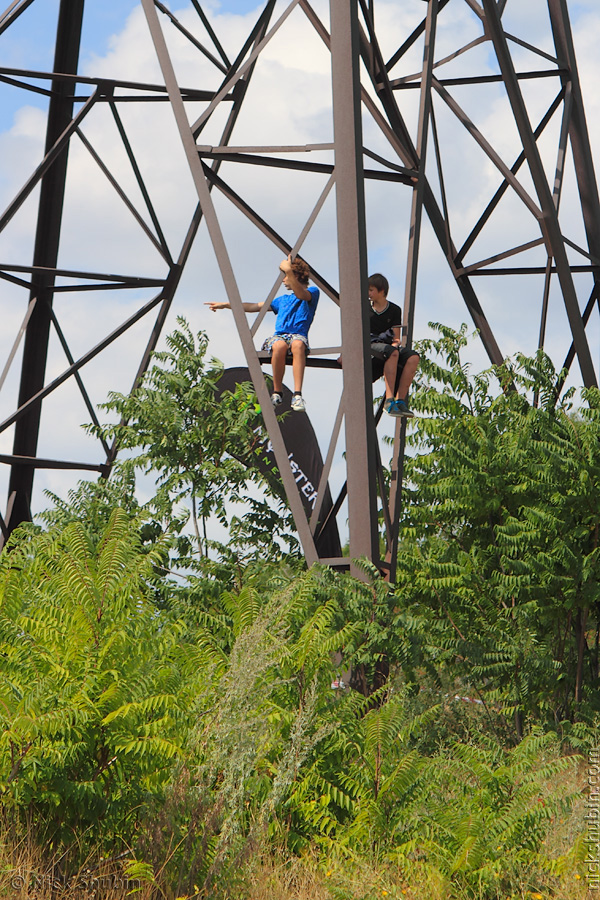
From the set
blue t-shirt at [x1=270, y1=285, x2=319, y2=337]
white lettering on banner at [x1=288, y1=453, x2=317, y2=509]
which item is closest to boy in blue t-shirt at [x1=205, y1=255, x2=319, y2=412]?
blue t-shirt at [x1=270, y1=285, x2=319, y2=337]

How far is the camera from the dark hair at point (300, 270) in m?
9.80

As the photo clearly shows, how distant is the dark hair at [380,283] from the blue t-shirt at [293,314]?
33.3 inches

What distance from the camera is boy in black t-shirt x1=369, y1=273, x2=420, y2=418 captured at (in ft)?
33.4

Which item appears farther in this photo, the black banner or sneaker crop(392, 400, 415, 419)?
the black banner

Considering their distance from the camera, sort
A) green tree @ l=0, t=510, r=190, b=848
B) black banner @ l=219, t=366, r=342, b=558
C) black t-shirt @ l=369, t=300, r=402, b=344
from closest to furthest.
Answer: green tree @ l=0, t=510, r=190, b=848 < black t-shirt @ l=369, t=300, r=402, b=344 < black banner @ l=219, t=366, r=342, b=558

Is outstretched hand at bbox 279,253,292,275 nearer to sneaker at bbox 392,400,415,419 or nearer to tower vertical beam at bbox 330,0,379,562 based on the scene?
tower vertical beam at bbox 330,0,379,562

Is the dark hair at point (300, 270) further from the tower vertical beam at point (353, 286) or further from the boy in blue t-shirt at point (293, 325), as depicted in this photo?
the tower vertical beam at point (353, 286)

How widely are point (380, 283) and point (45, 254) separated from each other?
20.6 ft

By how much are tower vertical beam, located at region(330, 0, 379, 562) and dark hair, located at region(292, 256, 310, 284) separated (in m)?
0.65

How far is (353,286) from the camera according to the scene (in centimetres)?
919

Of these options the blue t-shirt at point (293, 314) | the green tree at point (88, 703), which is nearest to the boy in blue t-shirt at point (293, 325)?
the blue t-shirt at point (293, 314)

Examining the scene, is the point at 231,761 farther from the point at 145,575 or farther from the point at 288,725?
the point at 145,575

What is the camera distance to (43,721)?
5.29 metres

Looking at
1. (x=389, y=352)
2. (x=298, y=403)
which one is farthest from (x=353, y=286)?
(x=298, y=403)
